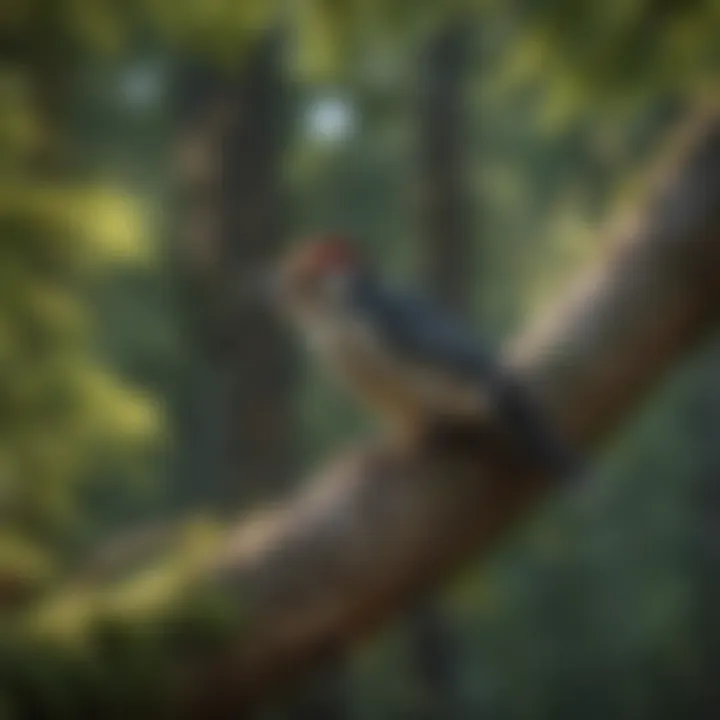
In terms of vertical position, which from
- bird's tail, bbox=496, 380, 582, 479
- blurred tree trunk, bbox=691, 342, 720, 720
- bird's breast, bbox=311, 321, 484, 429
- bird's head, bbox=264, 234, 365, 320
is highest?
bird's head, bbox=264, 234, 365, 320

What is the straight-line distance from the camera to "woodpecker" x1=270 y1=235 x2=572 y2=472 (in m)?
1.37

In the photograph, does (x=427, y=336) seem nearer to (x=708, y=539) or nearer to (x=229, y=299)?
(x=229, y=299)

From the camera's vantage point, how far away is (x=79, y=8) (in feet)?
4.49

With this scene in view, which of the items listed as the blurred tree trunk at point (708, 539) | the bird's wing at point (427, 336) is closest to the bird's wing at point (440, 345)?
the bird's wing at point (427, 336)

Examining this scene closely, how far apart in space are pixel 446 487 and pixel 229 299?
0.76ft

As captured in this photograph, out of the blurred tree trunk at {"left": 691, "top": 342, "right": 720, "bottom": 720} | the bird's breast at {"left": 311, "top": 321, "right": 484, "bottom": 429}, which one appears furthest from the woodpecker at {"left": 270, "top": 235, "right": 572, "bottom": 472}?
the blurred tree trunk at {"left": 691, "top": 342, "right": 720, "bottom": 720}

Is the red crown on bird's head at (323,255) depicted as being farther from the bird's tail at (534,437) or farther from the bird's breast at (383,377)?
the bird's tail at (534,437)

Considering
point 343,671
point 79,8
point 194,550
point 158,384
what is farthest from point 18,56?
point 343,671

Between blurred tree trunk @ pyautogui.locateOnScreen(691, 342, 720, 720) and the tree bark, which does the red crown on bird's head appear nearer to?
the tree bark

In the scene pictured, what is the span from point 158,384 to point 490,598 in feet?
1.05

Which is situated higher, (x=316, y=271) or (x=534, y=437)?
(x=316, y=271)

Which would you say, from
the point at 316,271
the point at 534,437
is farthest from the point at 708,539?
the point at 316,271

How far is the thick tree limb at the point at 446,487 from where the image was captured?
1364 mm

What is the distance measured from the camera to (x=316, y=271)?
137cm
